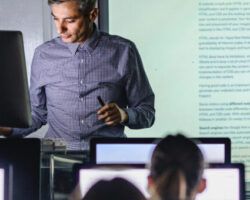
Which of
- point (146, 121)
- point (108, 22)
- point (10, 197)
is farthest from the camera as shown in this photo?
point (108, 22)

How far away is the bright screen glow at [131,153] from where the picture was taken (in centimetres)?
222

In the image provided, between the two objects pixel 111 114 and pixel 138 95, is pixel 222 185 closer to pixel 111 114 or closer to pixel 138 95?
pixel 111 114

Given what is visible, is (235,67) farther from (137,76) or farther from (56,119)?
(56,119)

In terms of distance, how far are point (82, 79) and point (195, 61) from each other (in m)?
1.28

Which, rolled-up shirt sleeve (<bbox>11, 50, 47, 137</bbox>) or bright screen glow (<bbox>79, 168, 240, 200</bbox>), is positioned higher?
rolled-up shirt sleeve (<bbox>11, 50, 47, 137</bbox>)

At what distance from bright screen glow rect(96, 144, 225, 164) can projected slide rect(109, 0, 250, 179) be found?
211 centimetres

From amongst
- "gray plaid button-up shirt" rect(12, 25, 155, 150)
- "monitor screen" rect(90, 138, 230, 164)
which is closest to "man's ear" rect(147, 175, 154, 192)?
"monitor screen" rect(90, 138, 230, 164)

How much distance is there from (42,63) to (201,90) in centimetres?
138

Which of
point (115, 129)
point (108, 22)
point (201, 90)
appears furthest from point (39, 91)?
point (201, 90)

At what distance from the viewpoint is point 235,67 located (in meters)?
4.50

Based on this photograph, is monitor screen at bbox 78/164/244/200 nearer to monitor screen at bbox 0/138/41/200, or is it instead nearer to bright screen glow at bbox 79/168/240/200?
bright screen glow at bbox 79/168/240/200

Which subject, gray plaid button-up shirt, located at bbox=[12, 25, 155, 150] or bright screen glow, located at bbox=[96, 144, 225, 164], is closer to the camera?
bright screen glow, located at bbox=[96, 144, 225, 164]

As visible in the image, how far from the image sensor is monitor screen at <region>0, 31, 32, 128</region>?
6.52ft

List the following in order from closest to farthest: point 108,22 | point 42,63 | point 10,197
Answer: point 10,197 < point 42,63 < point 108,22
